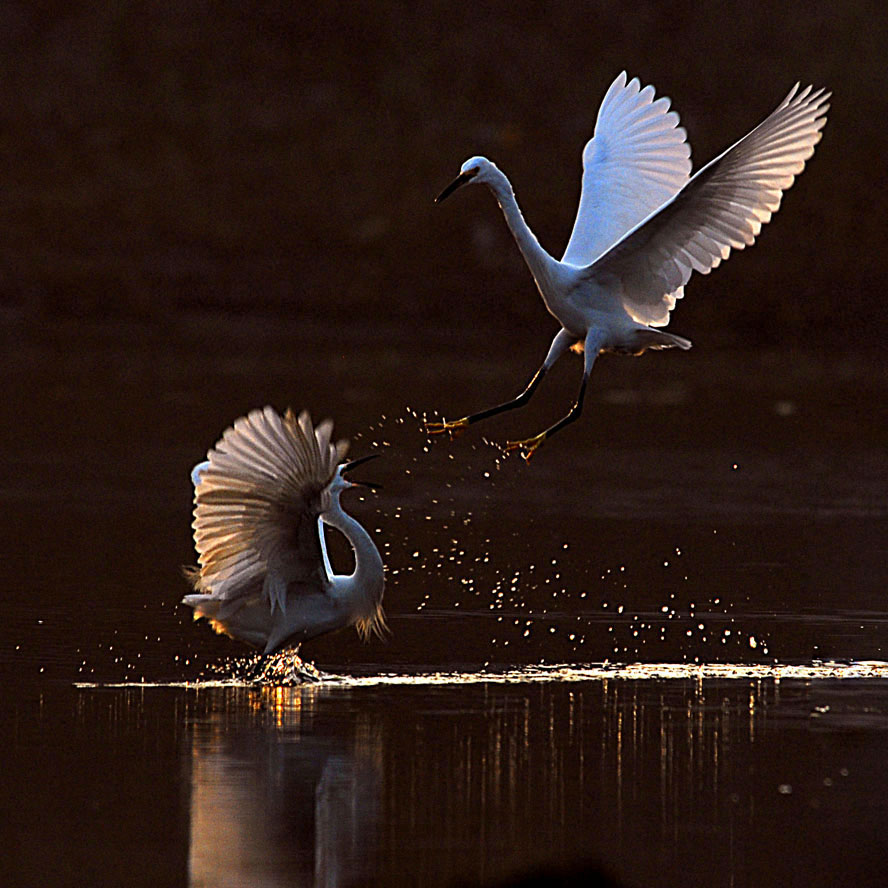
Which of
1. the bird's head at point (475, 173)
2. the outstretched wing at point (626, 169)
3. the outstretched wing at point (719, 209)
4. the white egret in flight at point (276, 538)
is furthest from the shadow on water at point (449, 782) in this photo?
the outstretched wing at point (626, 169)

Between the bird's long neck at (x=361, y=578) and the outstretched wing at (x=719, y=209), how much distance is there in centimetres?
167

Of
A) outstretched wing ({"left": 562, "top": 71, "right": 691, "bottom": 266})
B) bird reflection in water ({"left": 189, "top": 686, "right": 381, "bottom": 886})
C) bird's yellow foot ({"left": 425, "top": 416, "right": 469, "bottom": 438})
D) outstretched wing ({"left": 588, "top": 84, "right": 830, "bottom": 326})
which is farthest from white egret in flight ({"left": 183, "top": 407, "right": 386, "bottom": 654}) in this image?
outstretched wing ({"left": 562, "top": 71, "right": 691, "bottom": 266})

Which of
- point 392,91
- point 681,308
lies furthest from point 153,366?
point 392,91

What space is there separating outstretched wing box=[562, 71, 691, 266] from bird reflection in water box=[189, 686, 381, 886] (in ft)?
9.85

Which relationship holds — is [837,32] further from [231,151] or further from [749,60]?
[231,151]

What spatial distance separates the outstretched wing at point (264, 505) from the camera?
28.9 ft

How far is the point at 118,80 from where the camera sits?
1663 inches

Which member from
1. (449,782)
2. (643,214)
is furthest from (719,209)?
(449,782)

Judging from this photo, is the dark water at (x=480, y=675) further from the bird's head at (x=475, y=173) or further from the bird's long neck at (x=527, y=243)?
the bird's head at (x=475, y=173)

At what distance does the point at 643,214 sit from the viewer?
11102mm

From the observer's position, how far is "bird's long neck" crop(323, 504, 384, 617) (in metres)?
9.31

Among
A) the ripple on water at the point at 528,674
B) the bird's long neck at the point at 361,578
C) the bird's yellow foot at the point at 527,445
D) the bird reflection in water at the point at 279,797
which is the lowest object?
the bird reflection in water at the point at 279,797

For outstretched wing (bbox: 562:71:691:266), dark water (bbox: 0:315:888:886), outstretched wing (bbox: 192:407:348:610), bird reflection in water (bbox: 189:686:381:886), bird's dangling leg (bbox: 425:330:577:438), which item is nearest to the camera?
bird reflection in water (bbox: 189:686:381:886)

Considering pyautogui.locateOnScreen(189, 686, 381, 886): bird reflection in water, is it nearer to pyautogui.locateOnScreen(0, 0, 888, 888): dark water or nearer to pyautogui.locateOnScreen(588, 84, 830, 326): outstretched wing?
pyautogui.locateOnScreen(0, 0, 888, 888): dark water
